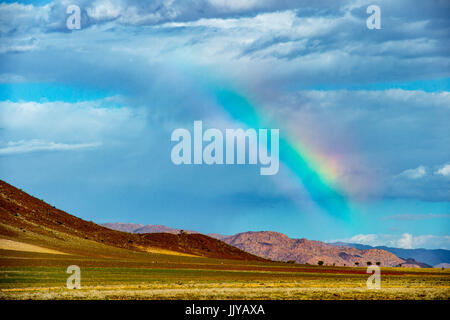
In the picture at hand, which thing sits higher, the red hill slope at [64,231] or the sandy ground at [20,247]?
the red hill slope at [64,231]

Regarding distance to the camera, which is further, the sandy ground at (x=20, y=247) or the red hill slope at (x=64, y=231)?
the red hill slope at (x=64, y=231)

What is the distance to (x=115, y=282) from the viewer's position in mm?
60375

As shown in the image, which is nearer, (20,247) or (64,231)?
(20,247)

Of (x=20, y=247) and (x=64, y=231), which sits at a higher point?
(x=64, y=231)

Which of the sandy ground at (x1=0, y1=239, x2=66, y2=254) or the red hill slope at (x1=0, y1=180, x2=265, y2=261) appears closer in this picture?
the sandy ground at (x1=0, y1=239, x2=66, y2=254)

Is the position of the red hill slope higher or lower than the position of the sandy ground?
higher

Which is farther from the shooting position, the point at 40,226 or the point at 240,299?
the point at 40,226
